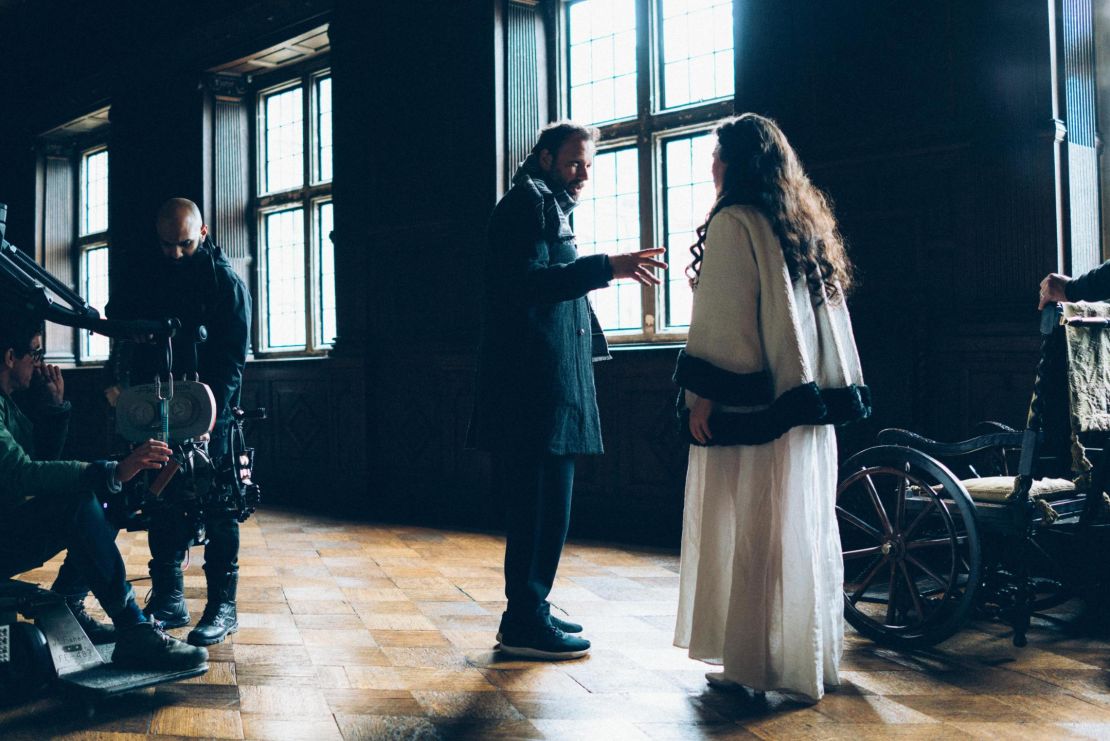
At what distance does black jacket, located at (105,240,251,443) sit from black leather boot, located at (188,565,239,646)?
1.43ft

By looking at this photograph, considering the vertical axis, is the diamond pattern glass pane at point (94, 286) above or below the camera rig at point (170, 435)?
above

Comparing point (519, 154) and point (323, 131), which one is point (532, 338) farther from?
point (323, 131)

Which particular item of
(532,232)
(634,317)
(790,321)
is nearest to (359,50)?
(634,317)

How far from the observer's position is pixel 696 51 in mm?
4832

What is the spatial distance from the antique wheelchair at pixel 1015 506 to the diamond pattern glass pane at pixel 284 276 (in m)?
5.08

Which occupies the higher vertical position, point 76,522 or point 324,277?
point 324,277

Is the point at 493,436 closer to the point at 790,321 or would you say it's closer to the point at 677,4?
the point at 790,321

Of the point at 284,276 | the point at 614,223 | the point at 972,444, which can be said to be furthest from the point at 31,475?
the point at 284,276

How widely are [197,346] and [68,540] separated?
0.79 meters

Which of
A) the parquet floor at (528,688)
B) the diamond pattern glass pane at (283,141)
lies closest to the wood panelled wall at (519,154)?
the diamond pattern glass pane at (283,141)

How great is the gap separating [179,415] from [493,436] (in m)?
0.83

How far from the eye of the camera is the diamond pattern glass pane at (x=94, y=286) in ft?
30.5

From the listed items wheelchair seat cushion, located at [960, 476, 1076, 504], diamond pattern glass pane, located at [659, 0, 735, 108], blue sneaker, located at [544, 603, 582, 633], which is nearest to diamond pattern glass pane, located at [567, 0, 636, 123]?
diamond pattern glass pane, located at [659, 0, 735, 108]

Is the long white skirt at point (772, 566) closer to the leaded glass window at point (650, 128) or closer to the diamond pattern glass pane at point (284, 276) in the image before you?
the leaded glass window at point (650, 128)
